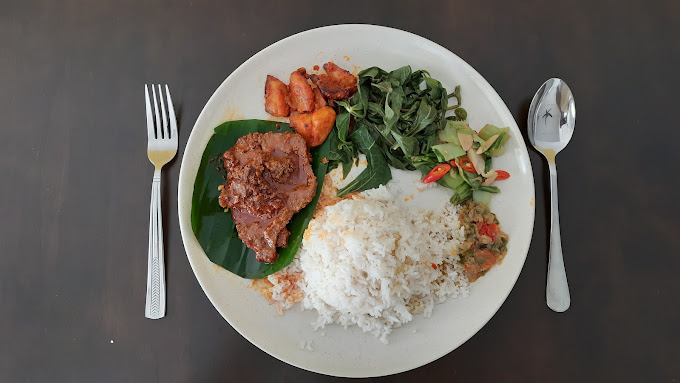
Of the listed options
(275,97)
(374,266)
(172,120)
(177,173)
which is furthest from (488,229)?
(172,120)

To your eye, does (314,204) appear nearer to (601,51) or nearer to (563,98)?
(563,98)

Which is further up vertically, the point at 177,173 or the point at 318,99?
the point at 318,99

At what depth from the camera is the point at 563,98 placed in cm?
314

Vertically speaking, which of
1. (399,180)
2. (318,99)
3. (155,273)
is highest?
(318,99)

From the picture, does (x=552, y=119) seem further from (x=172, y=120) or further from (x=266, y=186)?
(x=172, y=120)

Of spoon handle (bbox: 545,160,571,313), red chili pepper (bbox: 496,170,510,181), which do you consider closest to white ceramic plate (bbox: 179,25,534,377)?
red chili pepper (bbox: 496,170,510,181)

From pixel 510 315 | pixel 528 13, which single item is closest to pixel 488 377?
pixel 510 315

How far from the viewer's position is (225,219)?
287cm

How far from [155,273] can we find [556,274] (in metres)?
2.77

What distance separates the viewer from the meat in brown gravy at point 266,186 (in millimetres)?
2791

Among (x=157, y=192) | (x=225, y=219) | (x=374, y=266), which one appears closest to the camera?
(x=374, y=266)

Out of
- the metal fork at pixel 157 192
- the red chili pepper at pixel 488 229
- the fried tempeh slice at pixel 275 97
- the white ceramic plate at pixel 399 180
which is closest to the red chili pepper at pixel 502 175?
the white ceramic plate at pixel 399 180

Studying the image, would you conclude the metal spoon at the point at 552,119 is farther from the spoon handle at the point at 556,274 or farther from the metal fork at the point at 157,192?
the metal fork at the point at 157,192

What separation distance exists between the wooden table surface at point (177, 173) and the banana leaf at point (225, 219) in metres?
0.34
